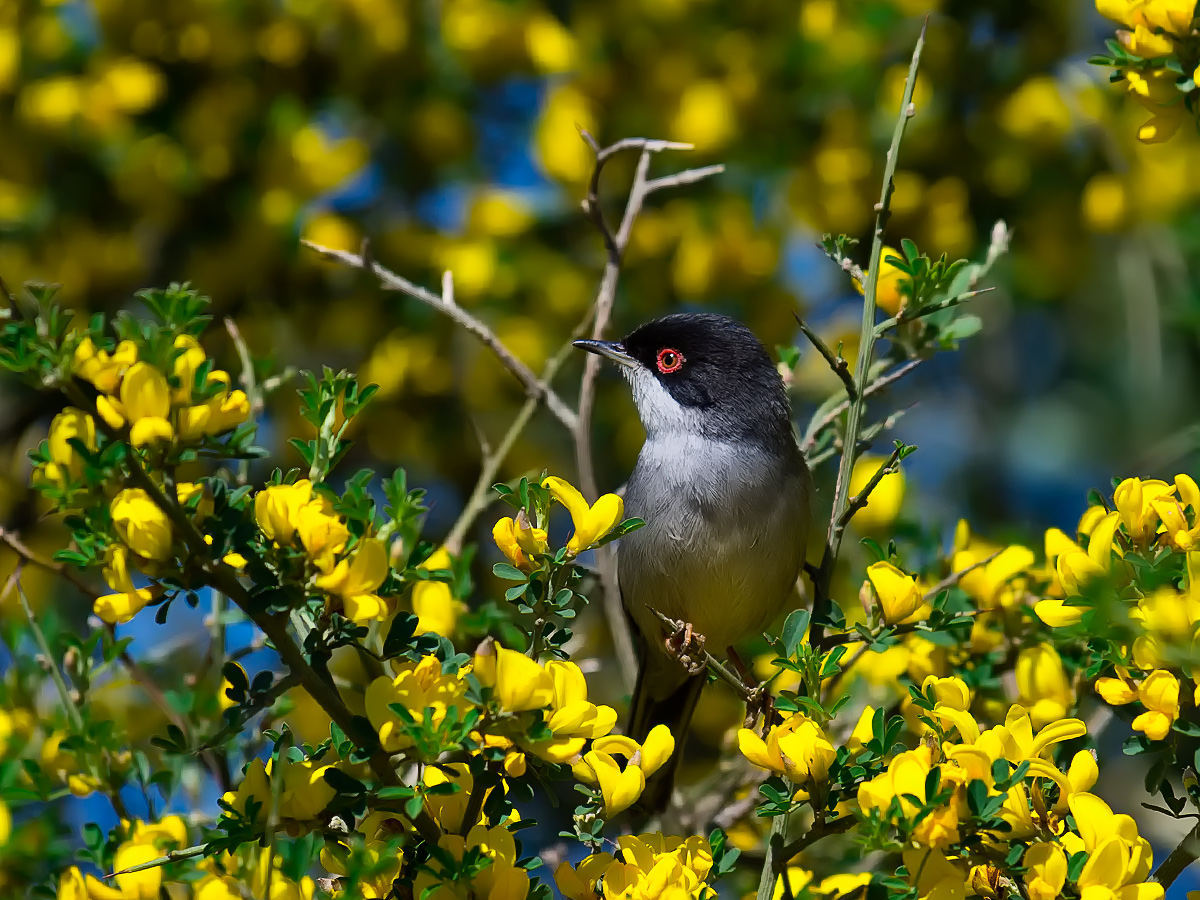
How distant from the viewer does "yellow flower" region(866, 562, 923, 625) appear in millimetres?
2459

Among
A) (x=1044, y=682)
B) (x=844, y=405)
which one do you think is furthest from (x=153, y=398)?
(x=1044, y=682)

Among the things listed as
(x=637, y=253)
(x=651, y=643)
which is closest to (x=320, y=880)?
(x=651, y=643)

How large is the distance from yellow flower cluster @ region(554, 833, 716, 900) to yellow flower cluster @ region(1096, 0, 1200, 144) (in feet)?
5.68

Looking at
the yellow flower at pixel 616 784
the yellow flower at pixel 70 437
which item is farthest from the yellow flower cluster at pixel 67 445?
the yellow flower at pixel 616 784

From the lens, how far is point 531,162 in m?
5.87

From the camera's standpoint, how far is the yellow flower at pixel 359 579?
2098 mm

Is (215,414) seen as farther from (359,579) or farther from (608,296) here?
(608,296)

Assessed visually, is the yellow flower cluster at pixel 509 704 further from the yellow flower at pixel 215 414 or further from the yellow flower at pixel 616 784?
the yellow flower at pixel 215 414

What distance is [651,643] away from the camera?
412 cm

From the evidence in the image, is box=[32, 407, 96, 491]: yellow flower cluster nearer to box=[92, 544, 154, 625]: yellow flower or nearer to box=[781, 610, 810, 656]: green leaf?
box=[92, 544, 154, 625]: yellow flower

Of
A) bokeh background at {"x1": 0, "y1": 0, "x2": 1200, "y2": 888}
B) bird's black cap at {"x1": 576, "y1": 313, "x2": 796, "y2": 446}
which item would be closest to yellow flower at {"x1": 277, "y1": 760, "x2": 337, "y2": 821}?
bird's black cap at {"x1": 576, "y1": 313, "x2": 796, "y2": 446}

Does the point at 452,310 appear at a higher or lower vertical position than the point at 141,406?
lower

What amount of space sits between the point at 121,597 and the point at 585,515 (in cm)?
78

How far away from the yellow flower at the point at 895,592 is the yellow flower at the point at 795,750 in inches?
13.3
